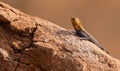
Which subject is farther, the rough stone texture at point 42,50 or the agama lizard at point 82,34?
the agama lizard at point 82,34

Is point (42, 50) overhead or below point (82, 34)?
below

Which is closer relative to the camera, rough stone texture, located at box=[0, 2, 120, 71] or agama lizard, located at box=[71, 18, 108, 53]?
rough stone texture, located at box=[0, 2, 120, 71]

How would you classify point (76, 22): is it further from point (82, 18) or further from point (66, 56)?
point (82, 18)

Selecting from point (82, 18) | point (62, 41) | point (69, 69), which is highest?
point (82, 18)

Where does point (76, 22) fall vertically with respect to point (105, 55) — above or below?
above

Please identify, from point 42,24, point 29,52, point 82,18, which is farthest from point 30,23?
point 82,18

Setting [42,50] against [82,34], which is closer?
[42,50]

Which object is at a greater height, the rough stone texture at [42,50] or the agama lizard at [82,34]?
the agama lizard at [82,34]

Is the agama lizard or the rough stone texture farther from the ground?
the agama lizard
